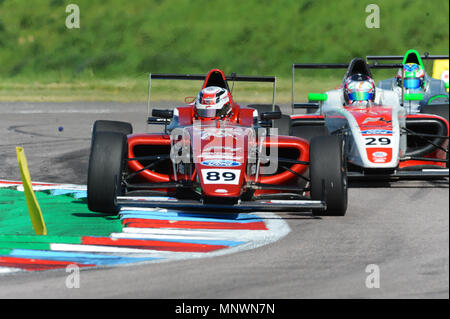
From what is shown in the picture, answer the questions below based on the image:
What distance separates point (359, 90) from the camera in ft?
35.7

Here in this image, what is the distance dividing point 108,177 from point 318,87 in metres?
19.7

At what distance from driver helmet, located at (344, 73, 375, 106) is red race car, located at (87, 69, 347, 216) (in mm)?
2367

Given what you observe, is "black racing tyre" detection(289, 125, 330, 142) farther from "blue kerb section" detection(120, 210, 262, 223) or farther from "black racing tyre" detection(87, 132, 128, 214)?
"black racing tyre" detection(87, 132, 128, 214)

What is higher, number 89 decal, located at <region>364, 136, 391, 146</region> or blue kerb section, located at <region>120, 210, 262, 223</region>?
number 89 decal, located at <region>364, 136, 391, 146</region>

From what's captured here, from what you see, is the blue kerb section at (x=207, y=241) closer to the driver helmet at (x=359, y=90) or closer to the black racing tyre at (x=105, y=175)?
the black racing tyre at (x=105, y=175)

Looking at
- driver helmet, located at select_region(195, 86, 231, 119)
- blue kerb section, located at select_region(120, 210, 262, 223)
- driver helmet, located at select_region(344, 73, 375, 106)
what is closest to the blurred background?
driver helmet, located at select_region(344, 73, 375, 106)

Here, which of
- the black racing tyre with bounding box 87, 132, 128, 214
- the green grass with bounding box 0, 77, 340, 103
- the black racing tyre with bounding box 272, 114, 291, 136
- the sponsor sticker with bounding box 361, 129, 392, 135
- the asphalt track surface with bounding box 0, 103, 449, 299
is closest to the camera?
the asphalt track surface with bounding box 0, 103, 449, 299

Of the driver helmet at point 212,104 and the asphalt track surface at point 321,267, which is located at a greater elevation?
the driver helmet at point 212,104

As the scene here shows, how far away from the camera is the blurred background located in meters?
28.5

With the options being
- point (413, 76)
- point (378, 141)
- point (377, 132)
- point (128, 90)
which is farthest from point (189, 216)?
point (128, 90)

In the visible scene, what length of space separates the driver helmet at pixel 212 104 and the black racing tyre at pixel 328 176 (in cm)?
142

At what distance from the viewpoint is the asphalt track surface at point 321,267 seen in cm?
509

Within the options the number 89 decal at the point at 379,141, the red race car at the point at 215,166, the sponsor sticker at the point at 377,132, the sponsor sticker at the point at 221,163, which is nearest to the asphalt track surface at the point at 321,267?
the red race car at the point at 215,166
